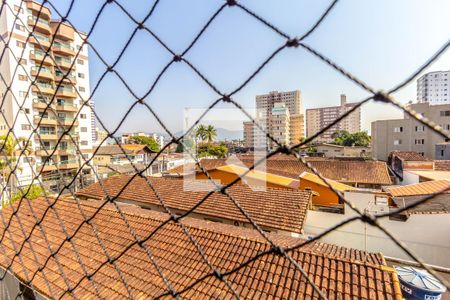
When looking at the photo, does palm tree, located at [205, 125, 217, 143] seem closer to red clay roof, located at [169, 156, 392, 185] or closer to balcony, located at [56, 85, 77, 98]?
balcony, located at [56, 85, 77, 98]

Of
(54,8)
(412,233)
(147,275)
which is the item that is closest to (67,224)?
(147,275)

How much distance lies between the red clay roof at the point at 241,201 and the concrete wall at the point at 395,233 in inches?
21.4

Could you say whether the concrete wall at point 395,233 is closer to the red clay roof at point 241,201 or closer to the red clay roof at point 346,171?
the red clay roof at point 241,201

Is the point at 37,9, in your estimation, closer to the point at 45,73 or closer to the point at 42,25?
the point at 42,25

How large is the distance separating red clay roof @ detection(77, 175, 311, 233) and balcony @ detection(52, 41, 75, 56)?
315 inches

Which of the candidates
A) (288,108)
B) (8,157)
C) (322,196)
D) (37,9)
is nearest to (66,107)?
(37,9)

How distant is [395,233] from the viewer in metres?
3.89

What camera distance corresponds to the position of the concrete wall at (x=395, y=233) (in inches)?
142

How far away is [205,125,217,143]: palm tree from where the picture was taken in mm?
18250

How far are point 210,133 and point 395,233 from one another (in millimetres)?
15235

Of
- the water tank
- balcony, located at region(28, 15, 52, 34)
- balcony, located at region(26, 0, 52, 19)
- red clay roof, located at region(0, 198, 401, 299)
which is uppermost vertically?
balcony, located at region(26, 0, 52, 19)

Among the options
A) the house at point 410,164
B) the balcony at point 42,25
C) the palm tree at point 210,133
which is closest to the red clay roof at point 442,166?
the house at point 410,164

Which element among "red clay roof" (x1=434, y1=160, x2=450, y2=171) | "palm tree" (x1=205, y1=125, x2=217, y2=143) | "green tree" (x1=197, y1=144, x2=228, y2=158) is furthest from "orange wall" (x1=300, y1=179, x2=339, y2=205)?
"palm tree" (x1=205, y1=125, x2=217, y2=143)

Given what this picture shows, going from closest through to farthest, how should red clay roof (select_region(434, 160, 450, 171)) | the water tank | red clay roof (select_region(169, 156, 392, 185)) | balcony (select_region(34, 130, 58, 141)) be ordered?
1. the water tank
2. red clay roof (select_region(169, 156, 392, 185))
3. red clay roof (select_region(434, 160, 450, 171))
4. balcony (select_region(34, 130, 58, 141))
